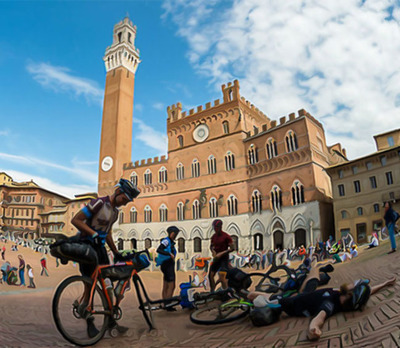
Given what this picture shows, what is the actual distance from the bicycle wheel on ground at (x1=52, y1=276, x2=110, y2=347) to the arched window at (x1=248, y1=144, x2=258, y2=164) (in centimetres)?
2446

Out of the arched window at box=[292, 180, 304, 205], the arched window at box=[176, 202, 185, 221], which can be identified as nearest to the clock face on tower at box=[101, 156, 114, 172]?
the arched window at box=[176, 202, 185, 221]

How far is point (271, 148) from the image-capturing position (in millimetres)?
26016

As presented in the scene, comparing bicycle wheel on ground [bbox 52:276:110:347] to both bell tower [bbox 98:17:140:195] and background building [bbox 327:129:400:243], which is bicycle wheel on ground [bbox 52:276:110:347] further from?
bell tower [bbox 98:17:140:195]

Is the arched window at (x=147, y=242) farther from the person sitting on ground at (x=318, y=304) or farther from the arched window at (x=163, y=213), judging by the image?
the person sitting on ground at (x=318, y=304)

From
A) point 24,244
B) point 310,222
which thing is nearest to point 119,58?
point 24,244

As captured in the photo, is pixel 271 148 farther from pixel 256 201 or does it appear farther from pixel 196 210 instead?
pixel 196 210

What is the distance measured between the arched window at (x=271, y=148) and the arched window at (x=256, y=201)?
3.54 m

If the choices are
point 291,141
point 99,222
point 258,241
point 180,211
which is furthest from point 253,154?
point 99,222

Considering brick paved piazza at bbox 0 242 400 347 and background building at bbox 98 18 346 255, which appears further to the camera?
background building at bbox 98 18 346 255

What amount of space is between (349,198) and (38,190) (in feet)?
189

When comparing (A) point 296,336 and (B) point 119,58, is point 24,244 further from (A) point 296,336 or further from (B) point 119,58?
(A) point 296,336

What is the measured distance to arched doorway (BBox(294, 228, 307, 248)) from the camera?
73.2 feet

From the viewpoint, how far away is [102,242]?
158 inches

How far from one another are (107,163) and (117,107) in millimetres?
7885
